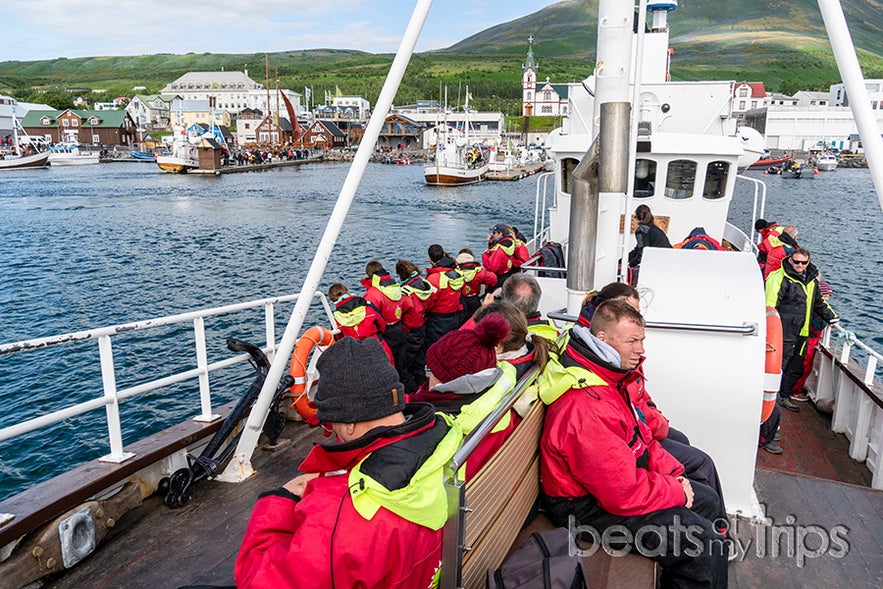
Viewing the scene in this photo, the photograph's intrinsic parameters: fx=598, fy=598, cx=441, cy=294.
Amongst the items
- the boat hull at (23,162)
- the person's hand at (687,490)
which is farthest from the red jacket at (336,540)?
the boat hull at (23,162)

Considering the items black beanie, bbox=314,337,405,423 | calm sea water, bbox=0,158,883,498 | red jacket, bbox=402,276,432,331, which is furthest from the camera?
calm sea water, bbox=0,158,883,498

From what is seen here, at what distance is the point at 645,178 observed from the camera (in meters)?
10.5

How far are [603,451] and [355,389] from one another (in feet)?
4.20

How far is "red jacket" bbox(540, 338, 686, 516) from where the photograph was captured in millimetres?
2719

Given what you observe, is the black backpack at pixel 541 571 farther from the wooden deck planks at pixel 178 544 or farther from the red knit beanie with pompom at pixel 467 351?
the wooden deck planks at pixel 178 544

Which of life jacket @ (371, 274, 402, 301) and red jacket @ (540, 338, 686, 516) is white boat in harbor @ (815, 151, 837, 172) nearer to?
life jacket @ (371, 274, 402, 301)

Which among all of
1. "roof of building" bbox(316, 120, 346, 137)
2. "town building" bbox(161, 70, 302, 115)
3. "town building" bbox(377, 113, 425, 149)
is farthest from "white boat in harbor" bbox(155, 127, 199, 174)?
"town building" bbox(161, 70, 302, 115)

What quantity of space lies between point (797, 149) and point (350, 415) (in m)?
125

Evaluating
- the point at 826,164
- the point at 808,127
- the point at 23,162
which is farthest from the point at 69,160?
the point at 808,127

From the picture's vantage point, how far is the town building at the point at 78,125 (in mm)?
126500

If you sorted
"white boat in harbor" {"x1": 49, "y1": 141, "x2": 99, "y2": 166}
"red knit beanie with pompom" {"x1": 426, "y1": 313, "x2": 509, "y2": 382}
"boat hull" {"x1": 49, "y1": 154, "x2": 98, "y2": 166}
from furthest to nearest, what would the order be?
"white boat in harbor" {"x1": 49, "y1": 141, "x2": 99, "y2": 166} → "boat hull" {"x1": 49, "y1": 154, "x2": 98, "y2": 166} → "red knit beanie with pompom" {"x1": 426, "y1": 313, "x2": 509, "y2": 382}

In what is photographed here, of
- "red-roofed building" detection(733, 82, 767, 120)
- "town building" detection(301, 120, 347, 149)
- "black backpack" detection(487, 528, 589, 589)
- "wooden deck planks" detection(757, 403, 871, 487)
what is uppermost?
"red-roofed building" detection(733, 82, 767, 120)

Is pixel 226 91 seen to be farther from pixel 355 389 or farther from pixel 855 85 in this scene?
pixel 355 389

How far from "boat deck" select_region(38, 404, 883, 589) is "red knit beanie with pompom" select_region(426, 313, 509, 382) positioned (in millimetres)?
1841
